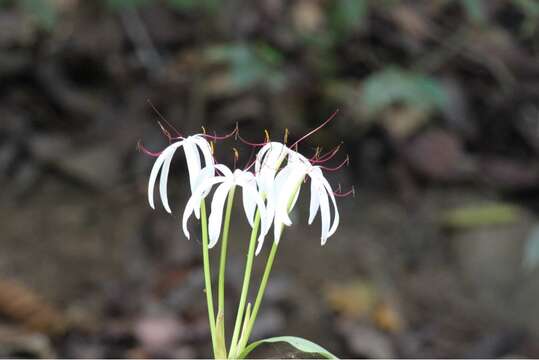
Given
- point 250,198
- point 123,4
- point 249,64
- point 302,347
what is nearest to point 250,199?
point 250,198

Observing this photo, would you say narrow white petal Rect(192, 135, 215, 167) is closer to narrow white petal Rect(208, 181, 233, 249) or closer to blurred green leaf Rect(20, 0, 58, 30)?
narrow white petal Rect(208, 181, 233, 249)

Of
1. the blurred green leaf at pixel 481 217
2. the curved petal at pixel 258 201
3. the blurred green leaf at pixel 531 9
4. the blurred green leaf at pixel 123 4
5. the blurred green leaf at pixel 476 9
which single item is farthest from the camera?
the blurred green leaf at pixel 123 4

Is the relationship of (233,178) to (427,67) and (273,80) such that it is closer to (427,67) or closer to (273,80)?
(273,80)

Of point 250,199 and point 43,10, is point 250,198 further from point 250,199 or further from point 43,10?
point 43,10

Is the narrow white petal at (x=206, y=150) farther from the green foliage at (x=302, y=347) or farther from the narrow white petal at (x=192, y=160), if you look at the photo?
the green foliage at (x=302, y=347)

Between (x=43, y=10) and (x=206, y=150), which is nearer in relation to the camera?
(x=206, y=150)

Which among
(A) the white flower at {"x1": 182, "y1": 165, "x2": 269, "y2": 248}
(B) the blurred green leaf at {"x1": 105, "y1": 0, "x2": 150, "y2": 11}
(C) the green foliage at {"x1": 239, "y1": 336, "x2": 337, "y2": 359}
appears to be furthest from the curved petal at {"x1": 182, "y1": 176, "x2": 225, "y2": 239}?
(B) the blurred green leaf at {"x1": 105, "y1": 0, "x2": 150, "y2": 11}

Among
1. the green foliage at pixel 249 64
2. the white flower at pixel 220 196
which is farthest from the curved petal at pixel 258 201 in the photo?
the green foliage at pixel 249 64
